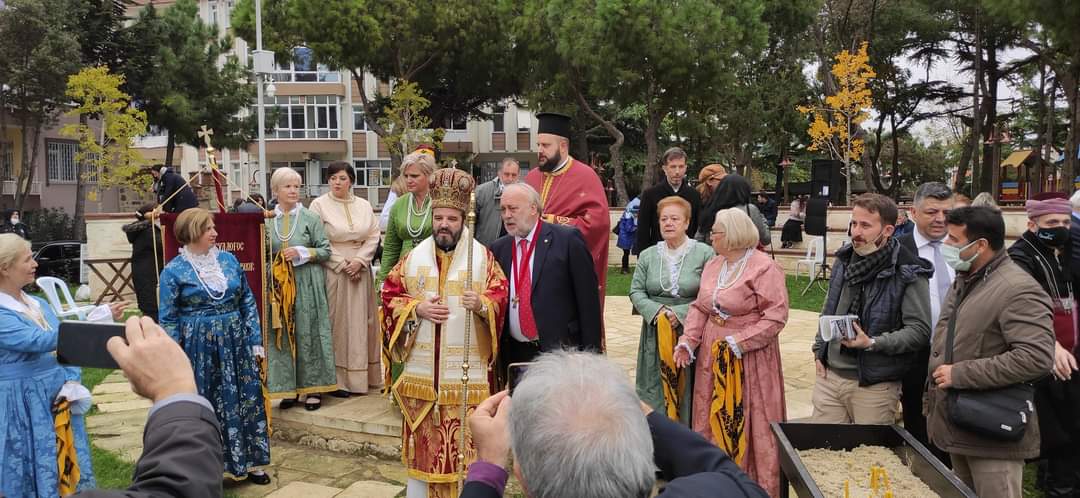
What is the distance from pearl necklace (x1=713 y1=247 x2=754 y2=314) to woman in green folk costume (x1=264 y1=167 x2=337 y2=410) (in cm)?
308

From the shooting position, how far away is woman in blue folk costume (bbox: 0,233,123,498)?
3.86 m

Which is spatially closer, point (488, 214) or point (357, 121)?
point (488, 214)

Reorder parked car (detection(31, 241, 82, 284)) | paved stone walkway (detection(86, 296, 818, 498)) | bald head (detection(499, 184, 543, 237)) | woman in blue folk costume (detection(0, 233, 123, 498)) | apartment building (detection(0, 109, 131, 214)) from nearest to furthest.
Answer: woman in blue folk costume (detection(0, 233, 123, 498))
bald head (detection(499, 184, 543, 237))
paved stone walkway (detection(86, 296, 818, 498))
parked car (detection(31, 241, 82, 284))
apartment building (detection(0, 109, 131, 214))

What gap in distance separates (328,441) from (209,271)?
173cm

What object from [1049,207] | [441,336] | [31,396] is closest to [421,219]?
[441,336]

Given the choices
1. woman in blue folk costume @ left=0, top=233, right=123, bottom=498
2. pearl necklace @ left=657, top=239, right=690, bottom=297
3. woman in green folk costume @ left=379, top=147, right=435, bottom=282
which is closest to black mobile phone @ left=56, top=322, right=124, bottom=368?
woman in blue folk costume @ left=0, top=233, right=123, bottom=498

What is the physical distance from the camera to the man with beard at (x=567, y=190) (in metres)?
5.23

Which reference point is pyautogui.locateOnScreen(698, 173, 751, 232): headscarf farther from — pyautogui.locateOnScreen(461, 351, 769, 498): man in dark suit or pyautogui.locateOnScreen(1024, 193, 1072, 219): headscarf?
pyautogui.locateOnScreen(461, 351, 769, 498): man in dark suit

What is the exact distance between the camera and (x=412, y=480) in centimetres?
425

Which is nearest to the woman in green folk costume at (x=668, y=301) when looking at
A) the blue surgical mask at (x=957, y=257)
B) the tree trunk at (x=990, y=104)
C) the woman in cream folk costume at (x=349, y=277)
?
the blue surgical mask at (x=957, y=257)

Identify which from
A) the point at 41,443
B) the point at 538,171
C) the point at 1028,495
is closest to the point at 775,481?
the point at 1028,495

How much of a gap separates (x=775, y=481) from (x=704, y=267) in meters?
1.32

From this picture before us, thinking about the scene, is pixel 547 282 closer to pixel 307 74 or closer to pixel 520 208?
pixel 520 208

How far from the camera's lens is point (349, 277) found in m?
6.26
